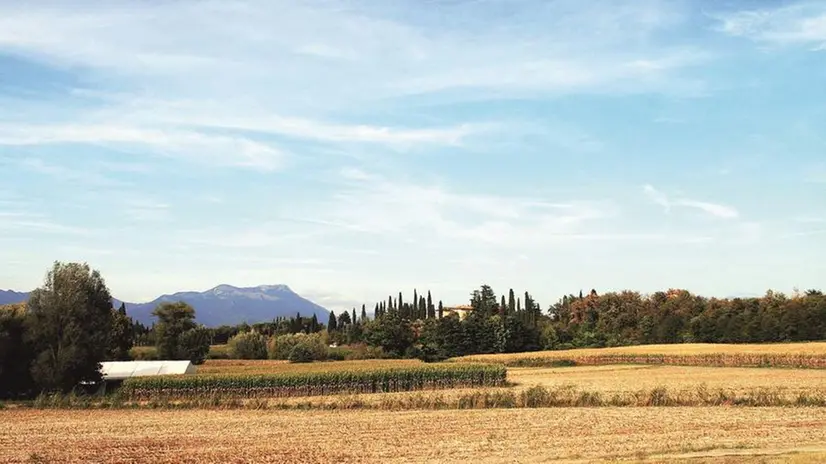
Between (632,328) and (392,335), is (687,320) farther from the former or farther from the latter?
(392,335)

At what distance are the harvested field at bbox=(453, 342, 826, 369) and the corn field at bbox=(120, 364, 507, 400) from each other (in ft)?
112

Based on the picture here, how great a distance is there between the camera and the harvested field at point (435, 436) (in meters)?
24.7

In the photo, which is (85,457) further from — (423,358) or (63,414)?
Result: (423,358)

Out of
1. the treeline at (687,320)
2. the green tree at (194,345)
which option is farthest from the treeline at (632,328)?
the green tree at (194,345)

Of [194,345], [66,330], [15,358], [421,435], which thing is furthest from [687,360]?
[15,358]

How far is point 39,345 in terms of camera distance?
58.9m

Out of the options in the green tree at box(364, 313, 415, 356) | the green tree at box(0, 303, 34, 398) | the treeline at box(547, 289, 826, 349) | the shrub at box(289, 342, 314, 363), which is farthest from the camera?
the green tree at box(364, 313, 415, 356)

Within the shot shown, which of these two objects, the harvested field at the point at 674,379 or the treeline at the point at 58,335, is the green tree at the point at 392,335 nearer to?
the harvested field at the point at 674,379

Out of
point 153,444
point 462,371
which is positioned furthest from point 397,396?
point 153,444

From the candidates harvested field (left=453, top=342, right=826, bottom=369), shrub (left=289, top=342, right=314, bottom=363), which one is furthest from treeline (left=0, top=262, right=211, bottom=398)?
shrub (left=289, top=342, right=314, bottom=363)

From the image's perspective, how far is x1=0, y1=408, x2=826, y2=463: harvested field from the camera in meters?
24.7

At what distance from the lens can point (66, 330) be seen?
5900cm

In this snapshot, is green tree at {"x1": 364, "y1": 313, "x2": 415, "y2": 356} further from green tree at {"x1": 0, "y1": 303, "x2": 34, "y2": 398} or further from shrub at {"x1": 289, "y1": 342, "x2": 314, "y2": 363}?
green tree at {"x1": 0, "y1": 303, "x2": 34, "y2": 398}

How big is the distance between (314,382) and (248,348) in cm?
7490
